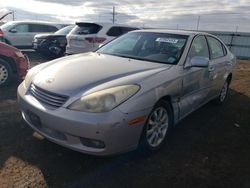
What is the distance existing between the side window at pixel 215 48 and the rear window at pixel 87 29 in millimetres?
5134

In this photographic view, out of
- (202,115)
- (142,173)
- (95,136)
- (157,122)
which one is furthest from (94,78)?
(202,115)

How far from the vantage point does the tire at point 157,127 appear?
132 inches

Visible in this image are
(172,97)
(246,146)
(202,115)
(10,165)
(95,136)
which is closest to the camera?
(95,136)

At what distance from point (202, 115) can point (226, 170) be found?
203 cm

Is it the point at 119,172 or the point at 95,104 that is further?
the point at 119,172

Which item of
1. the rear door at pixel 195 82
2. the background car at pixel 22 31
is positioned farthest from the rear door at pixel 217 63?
the background car at pixel 22 31

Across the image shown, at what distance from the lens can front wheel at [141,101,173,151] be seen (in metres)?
3.37

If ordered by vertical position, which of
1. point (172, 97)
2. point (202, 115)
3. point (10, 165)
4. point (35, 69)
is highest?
point (35, 69)

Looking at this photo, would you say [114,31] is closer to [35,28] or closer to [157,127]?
[35,28]

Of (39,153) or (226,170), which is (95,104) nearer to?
(39,153)

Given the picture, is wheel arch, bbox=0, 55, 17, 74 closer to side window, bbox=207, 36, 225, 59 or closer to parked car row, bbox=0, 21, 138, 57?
parked car row, bbox=0, 21, 138, 57

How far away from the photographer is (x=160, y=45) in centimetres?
440

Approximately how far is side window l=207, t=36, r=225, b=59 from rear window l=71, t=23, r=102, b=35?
202 inches

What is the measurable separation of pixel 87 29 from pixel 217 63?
576cm
